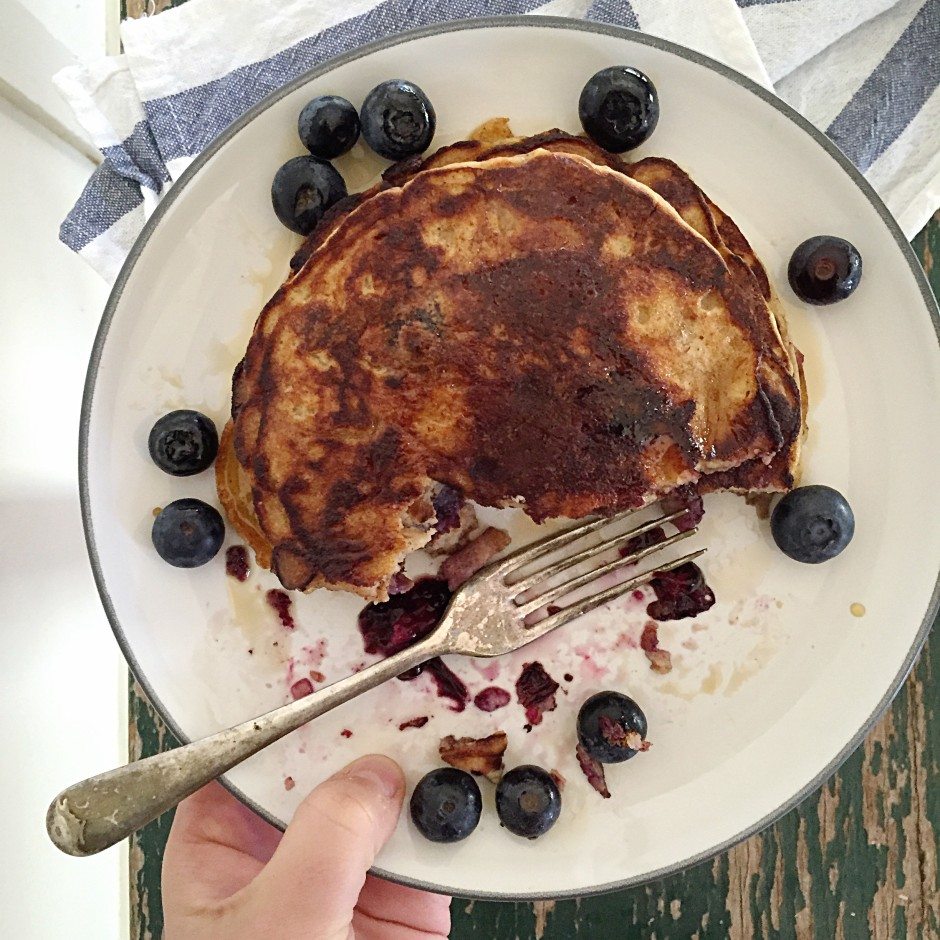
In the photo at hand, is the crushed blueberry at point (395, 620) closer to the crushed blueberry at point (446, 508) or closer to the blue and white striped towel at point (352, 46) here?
the crushed blueberry at point (446, 508)

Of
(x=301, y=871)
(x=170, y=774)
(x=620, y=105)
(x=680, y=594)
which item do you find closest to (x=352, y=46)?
(x=620, y=105)

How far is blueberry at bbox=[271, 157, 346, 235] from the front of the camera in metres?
1.40

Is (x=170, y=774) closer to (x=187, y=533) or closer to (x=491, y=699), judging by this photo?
(x=187, y=533)

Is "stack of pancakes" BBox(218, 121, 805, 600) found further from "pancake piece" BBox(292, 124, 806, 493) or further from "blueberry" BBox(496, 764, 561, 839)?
"blueberry" BBox(496, 764, 561, 839)

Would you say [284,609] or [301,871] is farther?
[284,609]

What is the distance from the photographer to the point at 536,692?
1.46 meters

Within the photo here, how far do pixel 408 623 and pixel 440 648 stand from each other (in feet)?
0.28

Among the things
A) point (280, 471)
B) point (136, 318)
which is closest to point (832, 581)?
point (280, 471)

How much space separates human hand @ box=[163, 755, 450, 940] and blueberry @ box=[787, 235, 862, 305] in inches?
40.2

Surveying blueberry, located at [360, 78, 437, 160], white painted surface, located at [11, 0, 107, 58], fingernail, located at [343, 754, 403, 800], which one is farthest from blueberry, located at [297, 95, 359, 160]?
fingernail, located at [343, 754, 403, 800]

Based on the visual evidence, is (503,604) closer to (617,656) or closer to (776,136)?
(617,656)

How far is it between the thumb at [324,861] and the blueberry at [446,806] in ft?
0.21

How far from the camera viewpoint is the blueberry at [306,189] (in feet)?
4.59

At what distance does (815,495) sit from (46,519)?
1.34 m
